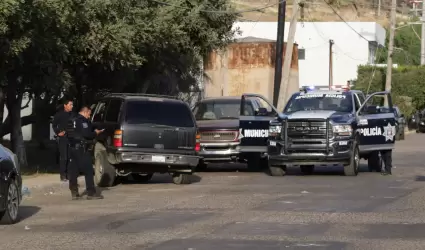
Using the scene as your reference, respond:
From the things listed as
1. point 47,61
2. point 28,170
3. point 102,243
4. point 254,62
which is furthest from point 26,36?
point 254,62

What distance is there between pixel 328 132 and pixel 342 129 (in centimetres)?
36

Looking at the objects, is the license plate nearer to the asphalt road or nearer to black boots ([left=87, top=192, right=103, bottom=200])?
the asphalt road

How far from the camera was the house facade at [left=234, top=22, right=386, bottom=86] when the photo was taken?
262ft

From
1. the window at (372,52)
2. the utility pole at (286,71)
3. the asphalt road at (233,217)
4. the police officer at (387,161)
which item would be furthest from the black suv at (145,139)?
the window at (372,52)

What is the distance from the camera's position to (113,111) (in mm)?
21562

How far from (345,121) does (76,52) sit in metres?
6.67

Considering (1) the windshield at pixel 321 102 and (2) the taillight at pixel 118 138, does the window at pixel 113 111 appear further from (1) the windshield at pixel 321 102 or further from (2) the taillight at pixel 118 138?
(1) the windshield at pixel 321 102

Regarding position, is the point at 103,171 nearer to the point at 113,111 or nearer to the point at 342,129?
the point at 113,111

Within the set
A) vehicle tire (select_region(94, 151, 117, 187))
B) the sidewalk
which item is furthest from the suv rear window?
the sidewalk

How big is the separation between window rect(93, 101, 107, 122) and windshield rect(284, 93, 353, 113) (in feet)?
17.1

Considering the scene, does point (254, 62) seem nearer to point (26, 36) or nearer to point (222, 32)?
point (222, 32)

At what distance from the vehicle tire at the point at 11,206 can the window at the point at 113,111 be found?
6524 millimetres

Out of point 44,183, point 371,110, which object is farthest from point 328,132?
point 44,183

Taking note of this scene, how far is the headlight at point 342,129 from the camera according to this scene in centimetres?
→ 2367
